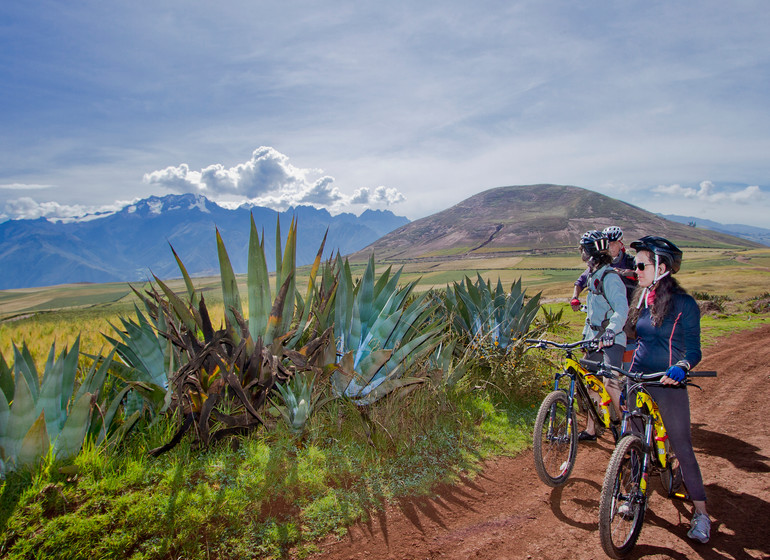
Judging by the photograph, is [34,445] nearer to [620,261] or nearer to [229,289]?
[229,289]

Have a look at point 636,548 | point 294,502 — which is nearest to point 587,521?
point 636,548

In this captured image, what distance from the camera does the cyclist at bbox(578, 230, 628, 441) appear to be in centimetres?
401

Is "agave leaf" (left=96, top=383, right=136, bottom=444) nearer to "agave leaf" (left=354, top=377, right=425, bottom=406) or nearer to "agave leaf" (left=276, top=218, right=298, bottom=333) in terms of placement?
"agave leaf" (left=276, top=218, right=298, bottom=333)

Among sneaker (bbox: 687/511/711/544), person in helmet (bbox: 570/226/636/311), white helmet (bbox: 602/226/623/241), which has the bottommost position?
sneaker (bbox: 687/511/711/544)

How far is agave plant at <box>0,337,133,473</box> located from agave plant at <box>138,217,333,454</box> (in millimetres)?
567

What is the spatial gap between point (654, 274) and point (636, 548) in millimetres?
1957

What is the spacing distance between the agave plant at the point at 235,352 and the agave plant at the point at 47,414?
57cm

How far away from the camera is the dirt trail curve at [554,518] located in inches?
111

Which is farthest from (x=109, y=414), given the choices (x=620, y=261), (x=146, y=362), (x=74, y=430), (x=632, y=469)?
(x=620, y=261)

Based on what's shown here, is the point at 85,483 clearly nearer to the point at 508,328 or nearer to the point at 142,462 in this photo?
the point at 142,462

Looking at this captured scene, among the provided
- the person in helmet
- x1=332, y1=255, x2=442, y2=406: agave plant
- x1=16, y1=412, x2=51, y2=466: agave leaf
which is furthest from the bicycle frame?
x1=16, y1=412, x2=51, y2=466: agave leaf

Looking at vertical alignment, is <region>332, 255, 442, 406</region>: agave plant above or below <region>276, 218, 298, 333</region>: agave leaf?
below

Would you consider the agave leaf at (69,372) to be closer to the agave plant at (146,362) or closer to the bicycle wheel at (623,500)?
the agave plant at (146,362)

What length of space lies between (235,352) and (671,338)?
140 inches
